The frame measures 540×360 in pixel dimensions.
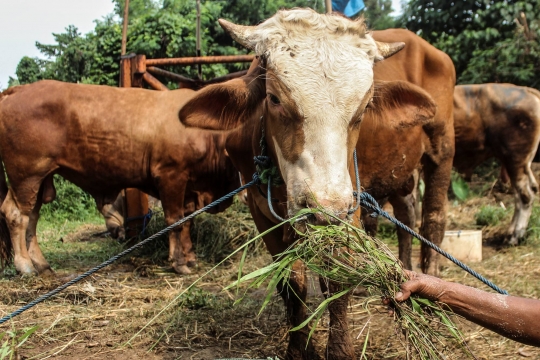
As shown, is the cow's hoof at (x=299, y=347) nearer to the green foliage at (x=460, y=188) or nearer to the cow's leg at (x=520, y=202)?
the cow's leg at (x=520, y=202)

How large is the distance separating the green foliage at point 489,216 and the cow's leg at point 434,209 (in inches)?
135

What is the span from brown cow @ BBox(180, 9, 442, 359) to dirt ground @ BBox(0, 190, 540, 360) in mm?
429

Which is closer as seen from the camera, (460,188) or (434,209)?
(434,209)

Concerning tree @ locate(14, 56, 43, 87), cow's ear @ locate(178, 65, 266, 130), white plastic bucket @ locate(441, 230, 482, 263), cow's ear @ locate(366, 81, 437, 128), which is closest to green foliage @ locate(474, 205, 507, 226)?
white plastic bucket @ locate(441, 230, 482, 263)

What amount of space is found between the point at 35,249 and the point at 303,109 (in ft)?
13.9

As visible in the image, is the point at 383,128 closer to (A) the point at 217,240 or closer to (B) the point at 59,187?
(A) the point at 217,240

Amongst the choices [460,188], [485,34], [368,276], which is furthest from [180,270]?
[485,34]

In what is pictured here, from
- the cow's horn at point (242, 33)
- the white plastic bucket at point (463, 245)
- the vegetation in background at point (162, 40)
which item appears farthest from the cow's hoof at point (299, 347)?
the vegetation in background at point (162, 40)

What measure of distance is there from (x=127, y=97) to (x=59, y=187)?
5.78 metres

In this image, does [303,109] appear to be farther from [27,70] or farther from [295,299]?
[27,70]

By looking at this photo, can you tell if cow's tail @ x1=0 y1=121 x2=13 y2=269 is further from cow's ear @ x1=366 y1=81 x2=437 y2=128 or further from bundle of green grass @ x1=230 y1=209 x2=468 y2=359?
bundle of green grass @ x1=230 y1=209 x2=468 y2=359

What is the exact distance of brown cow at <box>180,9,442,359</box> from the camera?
247 cm

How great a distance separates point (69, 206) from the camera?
11062mm

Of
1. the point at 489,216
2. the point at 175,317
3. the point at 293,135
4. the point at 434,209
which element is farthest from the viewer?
the point at 489,216
